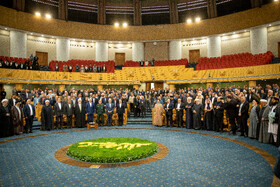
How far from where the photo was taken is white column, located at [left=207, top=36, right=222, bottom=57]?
1989 centimetres

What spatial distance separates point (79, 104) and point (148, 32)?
14.7m

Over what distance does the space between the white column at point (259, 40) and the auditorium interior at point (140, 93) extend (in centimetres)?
9

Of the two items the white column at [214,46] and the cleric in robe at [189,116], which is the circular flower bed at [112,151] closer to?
the cleric in robe at [189,116]

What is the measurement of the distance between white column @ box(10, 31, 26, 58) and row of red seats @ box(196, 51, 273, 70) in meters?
17.0

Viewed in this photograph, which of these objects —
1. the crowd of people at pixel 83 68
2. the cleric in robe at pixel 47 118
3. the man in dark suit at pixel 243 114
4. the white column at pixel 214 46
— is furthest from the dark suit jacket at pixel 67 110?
the white column at pixel 214 46

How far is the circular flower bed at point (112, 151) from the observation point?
14.4 feet

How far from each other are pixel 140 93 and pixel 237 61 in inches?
346

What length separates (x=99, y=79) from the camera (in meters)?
17.5

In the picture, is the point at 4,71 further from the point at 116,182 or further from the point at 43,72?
the point at 116,182

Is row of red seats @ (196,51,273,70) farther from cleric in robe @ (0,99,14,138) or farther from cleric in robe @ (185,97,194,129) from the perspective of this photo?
cleric in robe @ (0,99,14,138)

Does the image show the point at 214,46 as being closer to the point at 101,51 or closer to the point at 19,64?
the point at 101,51

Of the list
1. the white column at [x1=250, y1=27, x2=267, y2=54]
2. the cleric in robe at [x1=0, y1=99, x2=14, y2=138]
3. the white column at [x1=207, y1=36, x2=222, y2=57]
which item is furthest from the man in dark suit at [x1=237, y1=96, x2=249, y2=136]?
the white column at [x1=207, y1=36, x2=222, y2=57]

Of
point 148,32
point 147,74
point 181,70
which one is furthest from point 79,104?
point 148,32

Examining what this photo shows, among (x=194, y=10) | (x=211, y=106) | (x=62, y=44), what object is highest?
(x=194, y=10)
